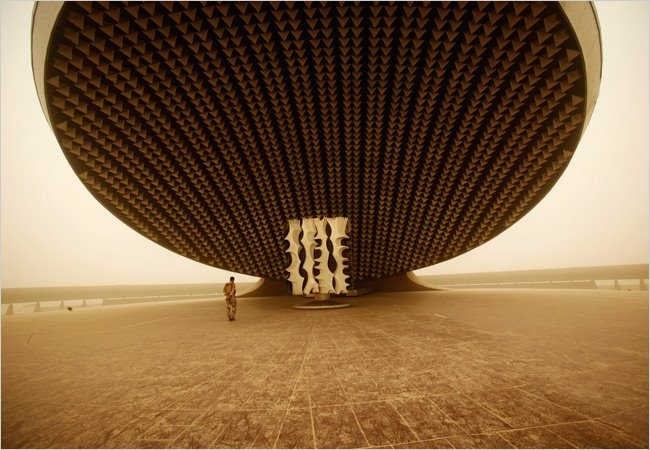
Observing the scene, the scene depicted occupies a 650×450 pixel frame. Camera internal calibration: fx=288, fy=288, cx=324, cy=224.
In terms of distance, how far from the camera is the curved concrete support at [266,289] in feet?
75.3

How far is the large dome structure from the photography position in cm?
743

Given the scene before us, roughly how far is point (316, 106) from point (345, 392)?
9403mm

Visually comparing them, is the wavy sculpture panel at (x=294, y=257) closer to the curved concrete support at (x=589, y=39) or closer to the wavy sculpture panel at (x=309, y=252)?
the wavy sculpture panel at (x=309, y=252)

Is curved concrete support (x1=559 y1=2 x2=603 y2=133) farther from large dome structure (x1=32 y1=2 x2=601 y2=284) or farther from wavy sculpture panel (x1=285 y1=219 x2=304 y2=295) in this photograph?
wavy sculpture panel (x1=285 y1=219 x2=304 y2=295)

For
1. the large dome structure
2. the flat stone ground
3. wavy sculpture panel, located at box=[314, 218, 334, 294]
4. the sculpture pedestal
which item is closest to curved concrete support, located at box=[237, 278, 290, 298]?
the large dome structure

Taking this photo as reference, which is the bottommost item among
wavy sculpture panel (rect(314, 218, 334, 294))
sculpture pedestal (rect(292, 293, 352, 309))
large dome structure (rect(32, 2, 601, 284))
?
sculpture pedestal (rect(292, 293, 352, 309))

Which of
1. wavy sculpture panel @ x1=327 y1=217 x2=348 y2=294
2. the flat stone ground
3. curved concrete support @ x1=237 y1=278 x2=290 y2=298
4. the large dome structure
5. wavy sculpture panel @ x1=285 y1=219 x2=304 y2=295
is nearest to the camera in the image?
the flat stone ground

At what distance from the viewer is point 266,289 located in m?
23.1

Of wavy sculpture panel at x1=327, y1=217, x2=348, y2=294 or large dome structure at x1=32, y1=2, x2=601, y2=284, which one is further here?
wavy sculpture panel at x1=327, y1=217, x2=348, y2=294

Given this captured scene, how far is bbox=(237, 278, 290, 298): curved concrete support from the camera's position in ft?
75.3

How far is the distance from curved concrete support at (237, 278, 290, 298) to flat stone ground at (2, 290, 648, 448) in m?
16.8

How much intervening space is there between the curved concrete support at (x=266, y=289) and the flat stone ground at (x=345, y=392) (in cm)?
1682

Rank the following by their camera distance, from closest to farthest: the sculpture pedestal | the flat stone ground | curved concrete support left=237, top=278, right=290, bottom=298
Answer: the flat stone ground → the sculpture pedestal → curved concrete support left=237, top=278, right=290, bottom=298

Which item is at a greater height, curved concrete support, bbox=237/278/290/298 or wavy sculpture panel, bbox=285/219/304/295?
wavy sculpture panel, bbox=285/219/304/295
